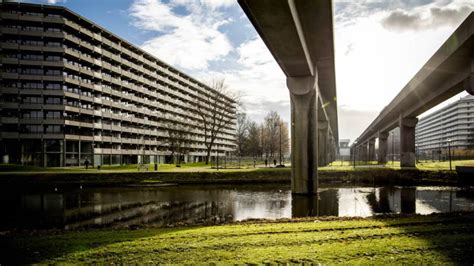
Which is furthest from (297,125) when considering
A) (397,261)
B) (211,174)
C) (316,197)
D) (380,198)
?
(397,261)

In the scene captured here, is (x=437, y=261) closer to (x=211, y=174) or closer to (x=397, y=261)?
(x=397, y=261)

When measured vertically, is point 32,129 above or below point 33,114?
below

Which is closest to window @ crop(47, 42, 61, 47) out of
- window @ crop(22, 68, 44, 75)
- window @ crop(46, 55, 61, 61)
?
window @ crop(46, 55, 61, 61)

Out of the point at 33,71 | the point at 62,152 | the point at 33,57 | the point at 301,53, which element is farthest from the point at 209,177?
the point at 33,57

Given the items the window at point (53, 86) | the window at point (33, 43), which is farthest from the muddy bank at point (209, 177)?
the window at point (33, 43)

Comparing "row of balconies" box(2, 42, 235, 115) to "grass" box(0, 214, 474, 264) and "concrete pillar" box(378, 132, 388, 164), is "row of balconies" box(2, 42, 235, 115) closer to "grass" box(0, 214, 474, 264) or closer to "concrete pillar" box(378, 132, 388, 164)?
"concrete pillar" box(378, 132, 388, 164)

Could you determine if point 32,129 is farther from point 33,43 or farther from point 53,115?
point 33,43

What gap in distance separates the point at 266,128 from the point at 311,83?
98.8m

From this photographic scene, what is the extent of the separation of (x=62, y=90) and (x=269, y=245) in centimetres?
6759

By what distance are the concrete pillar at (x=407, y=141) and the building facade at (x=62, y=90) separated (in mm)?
29886

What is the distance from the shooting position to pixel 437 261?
6.77m

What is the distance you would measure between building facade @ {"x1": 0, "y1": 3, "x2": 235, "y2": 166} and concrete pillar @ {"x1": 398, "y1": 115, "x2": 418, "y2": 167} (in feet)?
98.1

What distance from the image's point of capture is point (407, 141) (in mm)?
50906

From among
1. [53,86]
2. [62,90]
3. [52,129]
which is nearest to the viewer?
[62,90]
